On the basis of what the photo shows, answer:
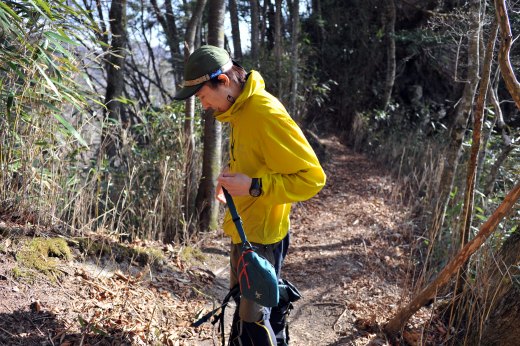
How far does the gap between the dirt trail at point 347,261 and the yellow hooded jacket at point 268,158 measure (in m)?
1.37

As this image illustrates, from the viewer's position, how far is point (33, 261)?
9.02ft

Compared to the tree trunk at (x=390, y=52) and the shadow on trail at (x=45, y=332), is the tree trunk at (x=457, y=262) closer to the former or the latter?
the shadow on trail at (x=45, y=332)

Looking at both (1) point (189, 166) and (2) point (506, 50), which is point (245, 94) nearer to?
(2) point (506, 50)

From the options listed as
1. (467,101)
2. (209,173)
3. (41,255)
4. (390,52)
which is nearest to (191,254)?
(209,173)

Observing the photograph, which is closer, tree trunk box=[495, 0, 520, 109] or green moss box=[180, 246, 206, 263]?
tree trunk box=[495, 0, 520, 109]

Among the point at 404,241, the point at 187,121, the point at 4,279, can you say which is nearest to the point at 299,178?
the point at 4,279

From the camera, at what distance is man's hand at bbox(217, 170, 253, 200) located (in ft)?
6.25

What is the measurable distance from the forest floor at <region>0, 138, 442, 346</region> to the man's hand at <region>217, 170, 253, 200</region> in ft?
3.68

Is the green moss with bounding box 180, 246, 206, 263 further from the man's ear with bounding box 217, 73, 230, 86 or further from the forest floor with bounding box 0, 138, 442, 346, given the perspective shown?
the man's ear with bounding box 217, 73, 230, 86

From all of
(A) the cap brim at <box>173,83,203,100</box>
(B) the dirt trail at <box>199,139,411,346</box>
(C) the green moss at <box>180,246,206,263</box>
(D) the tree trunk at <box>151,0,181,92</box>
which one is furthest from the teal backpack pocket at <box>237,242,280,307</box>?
(D) the tree trunk at <box>151,0,181,92</box>

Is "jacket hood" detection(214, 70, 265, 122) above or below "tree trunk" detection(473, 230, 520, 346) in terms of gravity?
above

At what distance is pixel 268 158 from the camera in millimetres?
1979

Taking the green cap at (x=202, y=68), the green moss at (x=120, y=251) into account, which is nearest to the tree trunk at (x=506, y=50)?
the green cap at (x=202, y=68)

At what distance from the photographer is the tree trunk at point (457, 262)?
239 centimetres
